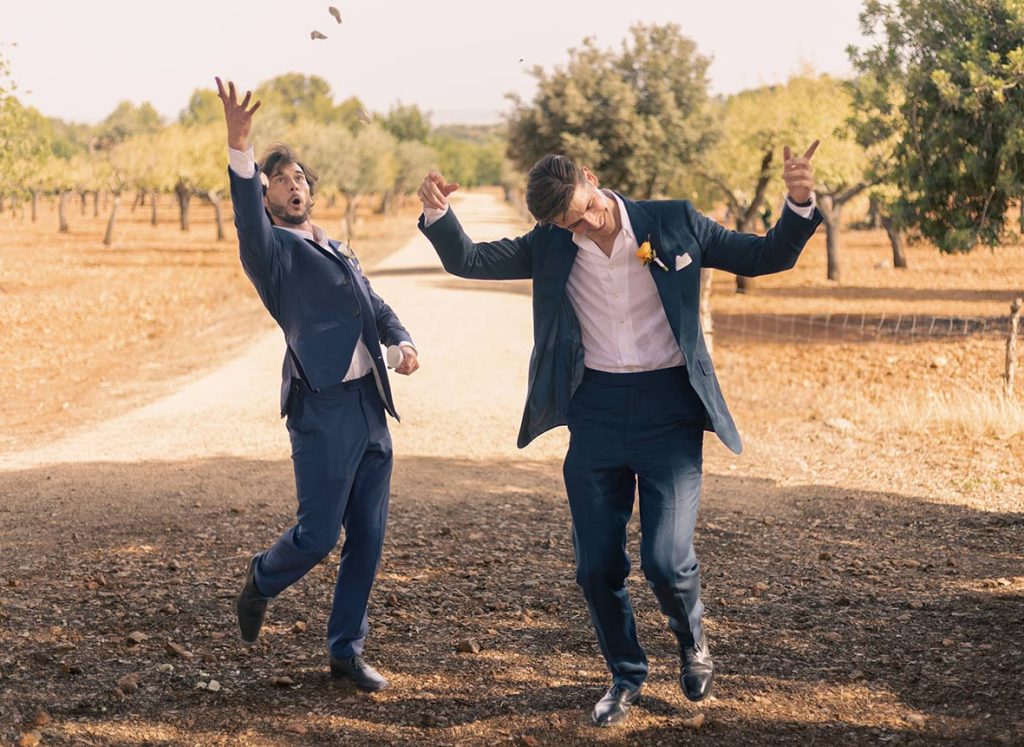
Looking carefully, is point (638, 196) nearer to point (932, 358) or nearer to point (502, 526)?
point (932, 358)

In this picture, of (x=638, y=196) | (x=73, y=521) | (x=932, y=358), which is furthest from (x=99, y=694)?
(x=638, y=196)

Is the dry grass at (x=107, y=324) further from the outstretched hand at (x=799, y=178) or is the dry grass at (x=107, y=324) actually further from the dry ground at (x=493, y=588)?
the outstretched hand at (x=799, y=178)

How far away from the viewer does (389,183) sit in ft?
265

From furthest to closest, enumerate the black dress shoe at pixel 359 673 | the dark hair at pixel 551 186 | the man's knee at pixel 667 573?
the black dress shoe at pixel 359 673, the man's knee at pixel 667 573, the dark hair at pixel 551 186

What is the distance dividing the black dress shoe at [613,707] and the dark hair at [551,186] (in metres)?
1.74

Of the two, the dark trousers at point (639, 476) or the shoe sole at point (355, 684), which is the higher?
the dark trousers at point (639, 476)

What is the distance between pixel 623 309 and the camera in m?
4.23

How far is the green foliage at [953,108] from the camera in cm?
1998

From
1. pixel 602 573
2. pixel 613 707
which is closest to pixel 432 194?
pixel 602 573

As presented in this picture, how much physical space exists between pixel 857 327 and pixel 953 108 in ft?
16.5

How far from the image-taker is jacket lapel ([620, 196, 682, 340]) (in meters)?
4.16

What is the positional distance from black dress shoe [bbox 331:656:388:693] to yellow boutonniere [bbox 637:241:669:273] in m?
1.90

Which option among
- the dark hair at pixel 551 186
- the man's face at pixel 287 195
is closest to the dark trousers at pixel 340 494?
the man's face at pixel 287 195

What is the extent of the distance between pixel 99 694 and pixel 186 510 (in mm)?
3437
